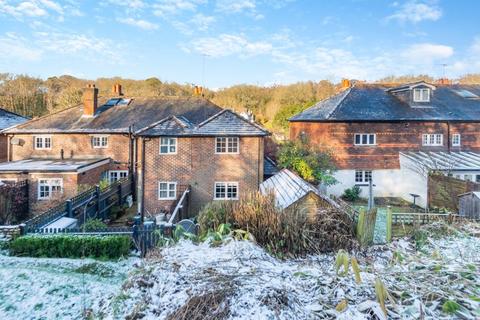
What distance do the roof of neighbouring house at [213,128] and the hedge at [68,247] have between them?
328 inches

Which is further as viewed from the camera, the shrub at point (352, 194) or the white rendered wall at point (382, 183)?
the white rendered wall at point (382, 183)

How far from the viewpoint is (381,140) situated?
2231cm

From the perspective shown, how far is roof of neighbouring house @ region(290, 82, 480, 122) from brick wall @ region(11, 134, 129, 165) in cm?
1378

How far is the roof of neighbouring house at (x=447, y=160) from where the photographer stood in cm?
1853

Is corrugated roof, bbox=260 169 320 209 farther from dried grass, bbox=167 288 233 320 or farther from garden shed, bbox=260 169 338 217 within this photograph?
dried grass, bbox=167 288 233 320

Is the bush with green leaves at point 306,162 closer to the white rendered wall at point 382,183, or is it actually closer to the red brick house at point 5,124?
the white rendered wall at point 382,183

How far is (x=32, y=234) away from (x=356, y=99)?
2296cm

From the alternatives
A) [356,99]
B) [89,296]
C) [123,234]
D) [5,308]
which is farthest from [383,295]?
[356,99]

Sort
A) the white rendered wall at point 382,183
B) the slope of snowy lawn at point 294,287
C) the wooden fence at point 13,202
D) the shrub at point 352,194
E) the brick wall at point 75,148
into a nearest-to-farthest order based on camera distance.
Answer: the slope of snowy lawn at point 294,287 < the wooden fence at point 13,202 < the shrub at point 352,194 < the white rendered wall at point 382,183 < the brick wall at point 75,148

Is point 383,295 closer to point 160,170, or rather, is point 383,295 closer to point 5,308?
point 5,308

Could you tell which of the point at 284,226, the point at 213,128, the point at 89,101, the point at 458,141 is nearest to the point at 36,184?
the point at 89,101

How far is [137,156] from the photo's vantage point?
22578 millimetres

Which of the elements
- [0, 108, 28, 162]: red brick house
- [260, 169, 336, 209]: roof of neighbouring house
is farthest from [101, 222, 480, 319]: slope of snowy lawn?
[0, 108, 28, 162]: red brick house

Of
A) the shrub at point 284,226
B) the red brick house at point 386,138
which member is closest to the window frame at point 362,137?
the red brick house at point 386,138
